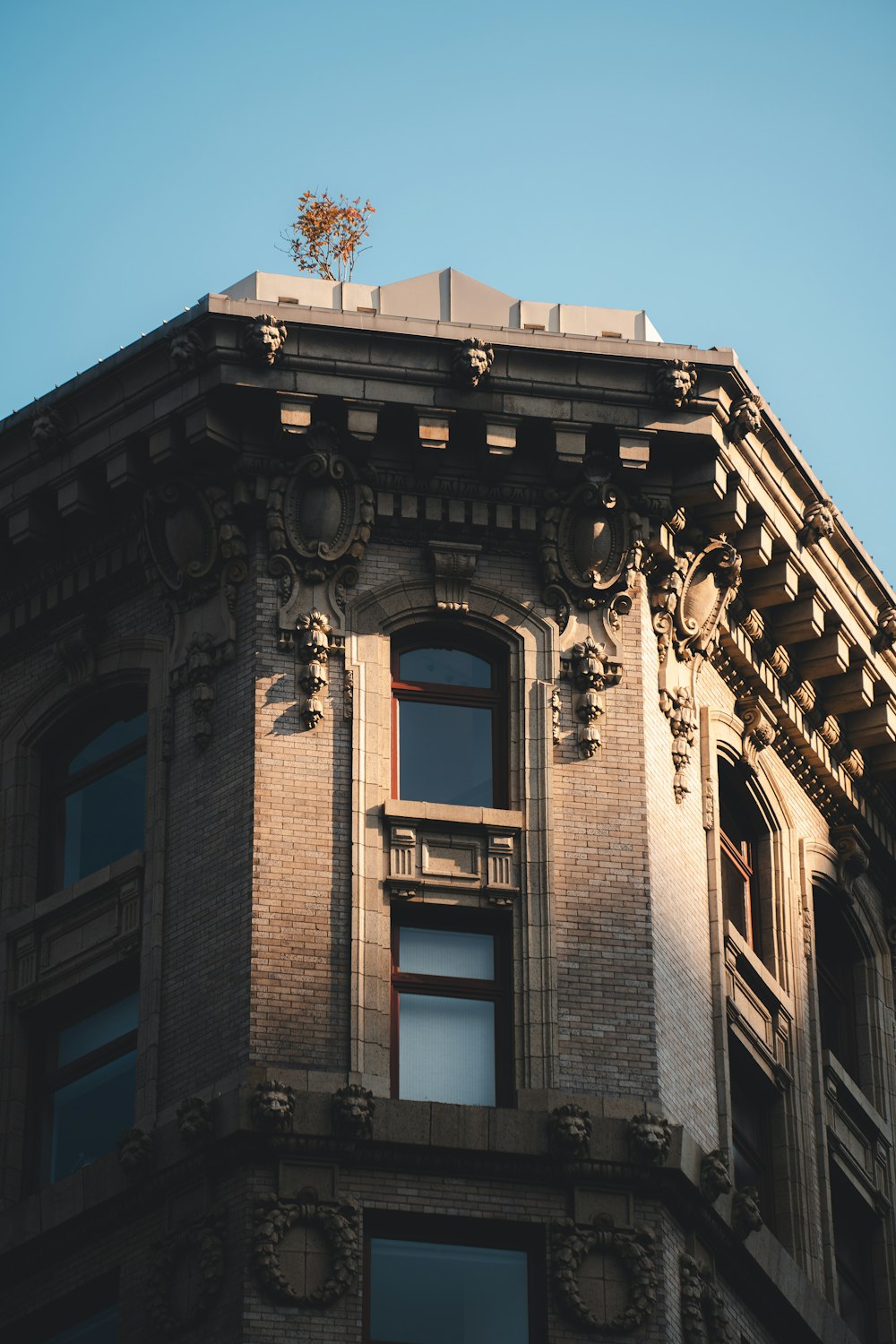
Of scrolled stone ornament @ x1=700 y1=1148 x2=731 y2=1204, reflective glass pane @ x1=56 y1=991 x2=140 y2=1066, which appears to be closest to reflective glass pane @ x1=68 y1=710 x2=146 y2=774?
reflective glass pane @ x1=56 y1=991 x2=140 y2=1066

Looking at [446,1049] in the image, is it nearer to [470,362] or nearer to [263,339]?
[470,362]

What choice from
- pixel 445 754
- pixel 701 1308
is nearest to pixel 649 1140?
pixel 701 1308

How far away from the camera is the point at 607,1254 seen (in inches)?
1453

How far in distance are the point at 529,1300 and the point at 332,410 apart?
10762mm

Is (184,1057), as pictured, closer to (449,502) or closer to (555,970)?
(555,970)

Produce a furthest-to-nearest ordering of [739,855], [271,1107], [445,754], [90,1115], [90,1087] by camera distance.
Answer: [739,855], [445,754], [90,1087], [90,1115], [271,1107]

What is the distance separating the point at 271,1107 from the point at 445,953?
3.55 m

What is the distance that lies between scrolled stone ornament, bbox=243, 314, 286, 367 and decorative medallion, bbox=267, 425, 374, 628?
3.43 feet

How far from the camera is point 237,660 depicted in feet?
132

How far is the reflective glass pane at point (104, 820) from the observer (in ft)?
136

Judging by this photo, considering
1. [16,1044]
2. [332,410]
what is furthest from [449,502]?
[16,1044]

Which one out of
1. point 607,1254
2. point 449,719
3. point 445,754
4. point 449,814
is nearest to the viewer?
point 607,1254

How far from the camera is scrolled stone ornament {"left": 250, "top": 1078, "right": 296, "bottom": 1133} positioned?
120 feet

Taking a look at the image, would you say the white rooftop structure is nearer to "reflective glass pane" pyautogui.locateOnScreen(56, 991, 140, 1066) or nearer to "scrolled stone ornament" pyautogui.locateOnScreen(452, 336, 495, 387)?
"scrolled stone ornament" pyautogui.locateOnScreen(452, 336, 495, 387)
